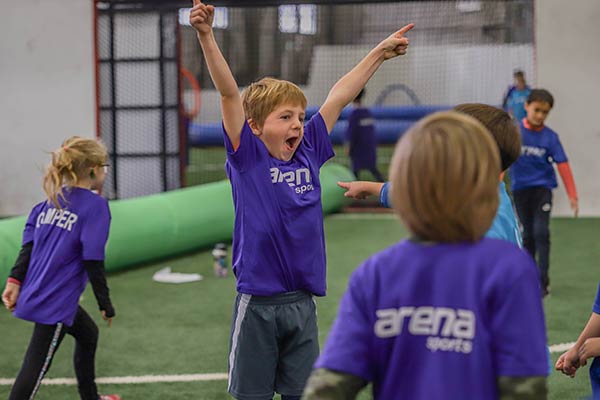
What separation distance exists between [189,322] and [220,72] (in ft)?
13.0

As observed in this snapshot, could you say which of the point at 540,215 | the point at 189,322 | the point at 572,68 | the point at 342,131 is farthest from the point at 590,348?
the point at 342,131

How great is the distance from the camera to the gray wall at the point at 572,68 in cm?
1180

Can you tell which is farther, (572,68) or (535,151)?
(572,68)

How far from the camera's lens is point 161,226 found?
30.8 feet

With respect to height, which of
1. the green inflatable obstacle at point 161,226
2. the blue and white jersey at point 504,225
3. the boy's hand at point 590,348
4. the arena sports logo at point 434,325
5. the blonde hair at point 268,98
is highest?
the blonde hair at point 268,98

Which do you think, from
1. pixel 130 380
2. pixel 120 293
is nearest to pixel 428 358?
pixel 130 380

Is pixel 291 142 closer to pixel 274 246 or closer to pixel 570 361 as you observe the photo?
pixel 274 246

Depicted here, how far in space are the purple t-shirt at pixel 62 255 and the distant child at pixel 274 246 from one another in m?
1.06

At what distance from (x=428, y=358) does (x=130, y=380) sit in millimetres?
3734

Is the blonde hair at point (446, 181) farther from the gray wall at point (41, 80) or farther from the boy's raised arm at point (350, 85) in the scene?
the gray wall at point (41, 80)

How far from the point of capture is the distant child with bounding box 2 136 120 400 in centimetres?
436

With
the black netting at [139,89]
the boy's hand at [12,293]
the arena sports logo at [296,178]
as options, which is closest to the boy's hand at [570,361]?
the arena sports logo at [296,178]

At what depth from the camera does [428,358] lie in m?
2.03

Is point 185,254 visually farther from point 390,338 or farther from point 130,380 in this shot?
point 390,338
